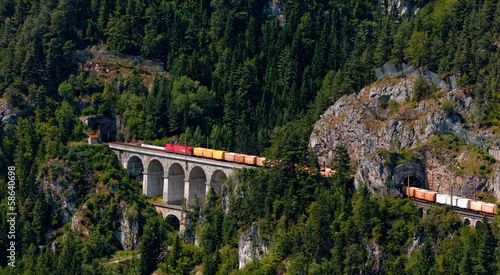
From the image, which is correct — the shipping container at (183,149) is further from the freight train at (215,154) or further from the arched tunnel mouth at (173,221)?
the arched tunnel mouth at (173,221)

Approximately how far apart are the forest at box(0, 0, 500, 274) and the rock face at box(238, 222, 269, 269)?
121cm

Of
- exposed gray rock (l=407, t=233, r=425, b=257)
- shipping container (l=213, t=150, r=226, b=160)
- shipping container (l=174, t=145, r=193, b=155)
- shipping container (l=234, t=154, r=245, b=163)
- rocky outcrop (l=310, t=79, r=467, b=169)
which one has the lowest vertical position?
exposed gray rock (l=407, t=233, r=425, b=257)

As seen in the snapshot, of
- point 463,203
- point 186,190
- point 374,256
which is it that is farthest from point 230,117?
point 463,203

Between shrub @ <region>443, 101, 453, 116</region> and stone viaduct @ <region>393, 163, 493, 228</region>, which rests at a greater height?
shrub @ <region>443, 101, 453, 116</region>

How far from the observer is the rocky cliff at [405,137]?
10650cm

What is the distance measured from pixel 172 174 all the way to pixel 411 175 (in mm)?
43684

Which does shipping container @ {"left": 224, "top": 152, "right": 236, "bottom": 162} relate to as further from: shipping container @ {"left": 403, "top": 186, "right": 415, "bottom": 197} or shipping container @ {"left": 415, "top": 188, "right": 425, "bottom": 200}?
shipping container @ {"left": 415, "top": 188, "right": 425, "bottom": 200}

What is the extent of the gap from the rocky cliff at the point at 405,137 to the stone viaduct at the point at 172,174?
16459 millimetres

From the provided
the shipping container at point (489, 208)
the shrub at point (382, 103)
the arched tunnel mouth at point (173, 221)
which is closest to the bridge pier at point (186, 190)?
the arched tunnel mouth at point (173, 221)

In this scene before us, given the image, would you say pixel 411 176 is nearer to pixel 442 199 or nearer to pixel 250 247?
pixel 442 199

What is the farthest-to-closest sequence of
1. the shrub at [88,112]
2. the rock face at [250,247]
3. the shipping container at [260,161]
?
1. the shrub at [88,112]
2. the shipping container at [260,161]
3. the rock face at [250,247]

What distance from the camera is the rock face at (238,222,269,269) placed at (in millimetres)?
109806

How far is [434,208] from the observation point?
102 metres

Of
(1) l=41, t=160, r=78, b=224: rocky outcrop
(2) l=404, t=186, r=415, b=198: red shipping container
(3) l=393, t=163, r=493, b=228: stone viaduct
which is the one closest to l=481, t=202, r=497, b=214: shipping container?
(3) l=393, t=163, r=493, b=228: stone viaduct
